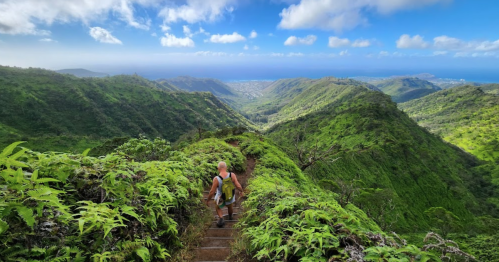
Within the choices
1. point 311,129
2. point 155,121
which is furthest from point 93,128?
point 311,129

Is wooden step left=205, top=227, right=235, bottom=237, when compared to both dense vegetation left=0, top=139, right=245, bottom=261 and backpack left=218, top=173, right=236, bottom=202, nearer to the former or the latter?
dense vegetation left=0, top=139, right=245, bottom=261

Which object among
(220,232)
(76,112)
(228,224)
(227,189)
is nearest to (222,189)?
(227,189)

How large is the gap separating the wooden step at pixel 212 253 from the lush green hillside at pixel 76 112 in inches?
4201

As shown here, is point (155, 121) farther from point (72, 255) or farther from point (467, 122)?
point (467, 122)

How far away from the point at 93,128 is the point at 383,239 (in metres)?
159

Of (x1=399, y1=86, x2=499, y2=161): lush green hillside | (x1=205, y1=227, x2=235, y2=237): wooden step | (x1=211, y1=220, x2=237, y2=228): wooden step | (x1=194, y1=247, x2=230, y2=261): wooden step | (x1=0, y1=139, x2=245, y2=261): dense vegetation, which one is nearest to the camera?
(x1=0, y1=139, x2=245, y2=261): dense vegetation

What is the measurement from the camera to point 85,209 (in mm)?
4758

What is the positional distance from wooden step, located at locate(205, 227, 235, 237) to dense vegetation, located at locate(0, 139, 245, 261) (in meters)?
0.73

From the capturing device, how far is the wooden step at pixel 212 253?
19.9 ft

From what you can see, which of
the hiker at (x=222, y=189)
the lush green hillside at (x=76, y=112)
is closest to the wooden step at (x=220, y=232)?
the hiker at (x=222, y=189)

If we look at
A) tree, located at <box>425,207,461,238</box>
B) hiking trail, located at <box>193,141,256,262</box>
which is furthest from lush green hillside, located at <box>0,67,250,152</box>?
tree, located at <box>425,207,461,238</box>

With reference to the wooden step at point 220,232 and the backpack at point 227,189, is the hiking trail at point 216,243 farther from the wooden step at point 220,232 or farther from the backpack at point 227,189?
the backpack at point 227,189

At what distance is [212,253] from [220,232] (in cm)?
127

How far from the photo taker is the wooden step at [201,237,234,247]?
6777 mm
